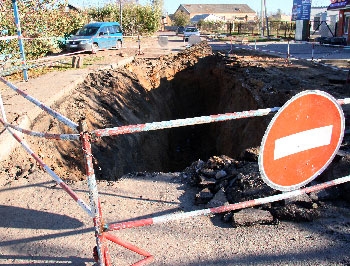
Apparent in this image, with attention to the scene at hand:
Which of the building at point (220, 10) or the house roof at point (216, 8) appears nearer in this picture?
the building at point (220, 10)

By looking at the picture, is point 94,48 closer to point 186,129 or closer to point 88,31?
point 88,31

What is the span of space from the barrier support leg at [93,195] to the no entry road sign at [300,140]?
1.39 metres

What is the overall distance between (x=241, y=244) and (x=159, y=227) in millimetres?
896

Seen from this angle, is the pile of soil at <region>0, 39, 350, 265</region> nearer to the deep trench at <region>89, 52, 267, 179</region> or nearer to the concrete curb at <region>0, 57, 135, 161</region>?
the deep trench at <region>89, 52, 267, 179</region>

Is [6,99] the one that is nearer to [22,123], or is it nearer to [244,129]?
[22,123]

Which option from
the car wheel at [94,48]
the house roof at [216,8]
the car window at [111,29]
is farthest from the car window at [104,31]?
the house roof at [216,8]

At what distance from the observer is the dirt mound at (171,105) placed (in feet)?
24.6

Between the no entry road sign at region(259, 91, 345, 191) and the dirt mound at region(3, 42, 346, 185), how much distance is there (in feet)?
8.03

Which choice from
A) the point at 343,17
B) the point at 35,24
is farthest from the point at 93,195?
the point at 343,17

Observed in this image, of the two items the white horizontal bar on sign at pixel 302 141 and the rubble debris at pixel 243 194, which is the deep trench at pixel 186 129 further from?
the white horizontal bar on sign at pixel 302 141

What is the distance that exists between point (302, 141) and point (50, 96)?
7.24 m

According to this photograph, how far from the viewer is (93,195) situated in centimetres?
257

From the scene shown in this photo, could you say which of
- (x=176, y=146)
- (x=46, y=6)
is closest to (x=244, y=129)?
(x=176, y=146)

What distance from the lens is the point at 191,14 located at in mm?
105188
